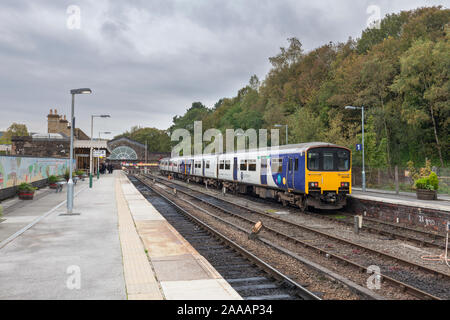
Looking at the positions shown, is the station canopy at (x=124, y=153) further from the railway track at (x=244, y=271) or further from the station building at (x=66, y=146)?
the railway track at (x=244, y=271)

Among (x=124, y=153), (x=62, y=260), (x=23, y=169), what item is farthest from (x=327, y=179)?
(x=124, y=153)

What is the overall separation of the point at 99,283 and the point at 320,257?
5.58m

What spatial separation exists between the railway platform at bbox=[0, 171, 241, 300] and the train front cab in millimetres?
6932

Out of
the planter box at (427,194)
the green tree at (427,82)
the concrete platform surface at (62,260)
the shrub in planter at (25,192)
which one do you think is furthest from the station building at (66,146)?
the green tree at (427,82)

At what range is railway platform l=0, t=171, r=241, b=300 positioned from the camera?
587 centimetres

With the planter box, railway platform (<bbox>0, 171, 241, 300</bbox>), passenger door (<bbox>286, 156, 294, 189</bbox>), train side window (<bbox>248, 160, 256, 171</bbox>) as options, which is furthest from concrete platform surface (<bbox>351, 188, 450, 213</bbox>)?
railway platform (<bbox>0, 171, 241, 300</bbox>)

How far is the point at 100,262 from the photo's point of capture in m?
7.65

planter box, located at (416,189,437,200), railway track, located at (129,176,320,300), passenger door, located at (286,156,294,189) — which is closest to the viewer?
railway track, located at (129,176,320,300)

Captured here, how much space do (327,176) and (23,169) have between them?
17.9m

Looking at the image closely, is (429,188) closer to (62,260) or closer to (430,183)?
(430,183)

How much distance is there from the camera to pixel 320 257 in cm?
939

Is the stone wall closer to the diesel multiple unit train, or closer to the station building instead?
the station building

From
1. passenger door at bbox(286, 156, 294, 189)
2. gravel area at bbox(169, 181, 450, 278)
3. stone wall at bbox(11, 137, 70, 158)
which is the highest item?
stone wall at bbox(11, 137, 70, 158)

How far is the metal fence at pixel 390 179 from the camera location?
24.1m
